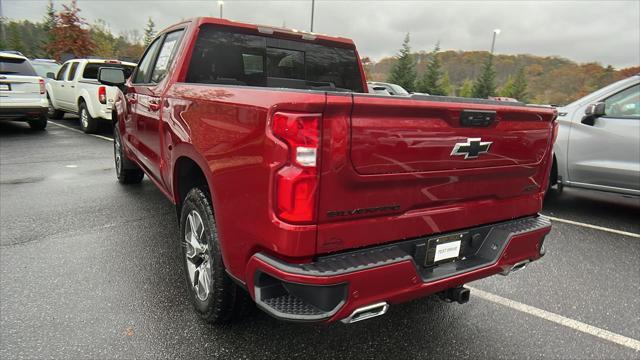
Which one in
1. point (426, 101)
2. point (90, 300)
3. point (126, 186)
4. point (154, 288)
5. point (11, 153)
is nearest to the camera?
point (426, 101)

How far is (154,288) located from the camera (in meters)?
3.00

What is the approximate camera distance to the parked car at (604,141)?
15.6 ft

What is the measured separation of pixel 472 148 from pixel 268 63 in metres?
2.17

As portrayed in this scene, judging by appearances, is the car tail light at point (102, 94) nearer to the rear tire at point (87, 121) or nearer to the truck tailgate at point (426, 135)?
the rear tire at point (87, 121)

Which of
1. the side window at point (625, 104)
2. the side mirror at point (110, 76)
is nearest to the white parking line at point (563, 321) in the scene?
the side window at point (625, 104)

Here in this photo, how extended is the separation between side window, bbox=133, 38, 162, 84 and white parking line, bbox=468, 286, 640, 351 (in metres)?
3.56

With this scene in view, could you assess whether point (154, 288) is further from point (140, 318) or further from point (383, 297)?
point (383, 297)

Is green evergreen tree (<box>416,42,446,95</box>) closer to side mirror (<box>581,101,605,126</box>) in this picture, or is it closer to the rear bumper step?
side mirror (<box>581,101,605,126</box>)

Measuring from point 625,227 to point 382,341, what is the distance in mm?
4101

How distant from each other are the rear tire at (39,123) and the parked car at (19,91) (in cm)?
36

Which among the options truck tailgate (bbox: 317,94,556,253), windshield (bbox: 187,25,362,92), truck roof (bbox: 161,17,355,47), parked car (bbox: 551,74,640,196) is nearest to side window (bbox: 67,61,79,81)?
truck roof (bbox: 161,17,355,47)

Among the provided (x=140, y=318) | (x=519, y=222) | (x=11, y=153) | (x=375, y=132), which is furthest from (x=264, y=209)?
(x=11, y=153)

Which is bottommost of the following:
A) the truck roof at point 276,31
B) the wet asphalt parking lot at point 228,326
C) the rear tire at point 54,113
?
the wet asphalt parking lot at point 228,326

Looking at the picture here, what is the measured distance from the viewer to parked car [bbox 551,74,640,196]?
475 centimetres
